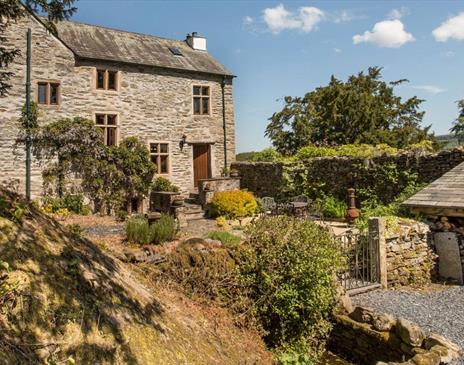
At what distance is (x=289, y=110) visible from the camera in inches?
1132

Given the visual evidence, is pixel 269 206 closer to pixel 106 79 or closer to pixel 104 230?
pixel 104 230

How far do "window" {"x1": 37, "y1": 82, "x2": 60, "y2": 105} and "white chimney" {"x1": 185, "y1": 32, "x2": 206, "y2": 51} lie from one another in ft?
28.4

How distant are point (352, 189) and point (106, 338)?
36.7ft

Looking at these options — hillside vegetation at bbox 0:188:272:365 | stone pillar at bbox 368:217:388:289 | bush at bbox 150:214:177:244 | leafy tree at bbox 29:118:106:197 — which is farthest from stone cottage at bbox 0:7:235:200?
hillside vegetation at bbox 0:188:272:365

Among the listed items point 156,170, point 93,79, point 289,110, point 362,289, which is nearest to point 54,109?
point 93,79

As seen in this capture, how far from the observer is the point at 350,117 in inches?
1046

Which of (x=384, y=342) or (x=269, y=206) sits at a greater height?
(x=269, y=206)

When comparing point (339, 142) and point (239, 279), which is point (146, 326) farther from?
point (339, 142)

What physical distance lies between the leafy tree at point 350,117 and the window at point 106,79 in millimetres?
14222

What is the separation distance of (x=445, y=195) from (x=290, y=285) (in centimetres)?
572

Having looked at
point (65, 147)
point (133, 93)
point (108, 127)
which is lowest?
point (65, 147)

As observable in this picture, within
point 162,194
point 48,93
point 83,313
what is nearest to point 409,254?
point 83,313

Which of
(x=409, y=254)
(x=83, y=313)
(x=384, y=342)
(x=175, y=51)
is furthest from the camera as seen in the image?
(x=175, y=51)

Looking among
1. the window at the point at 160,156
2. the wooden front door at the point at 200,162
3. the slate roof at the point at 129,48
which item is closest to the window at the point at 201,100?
the slate roof at the point at 129,48
